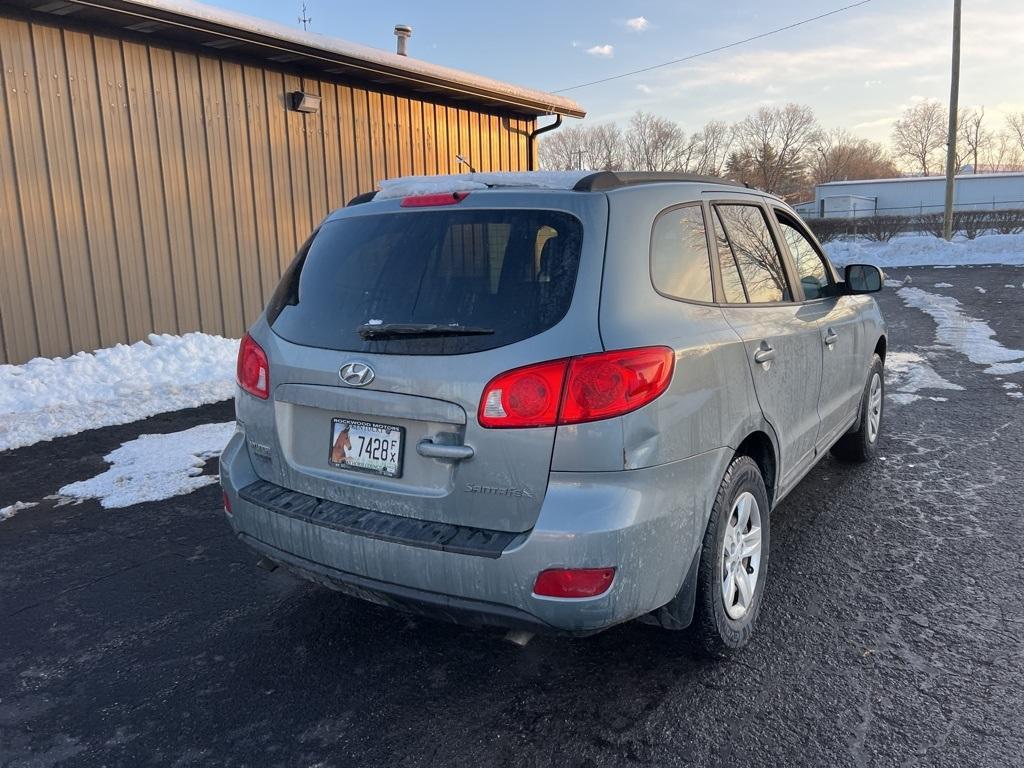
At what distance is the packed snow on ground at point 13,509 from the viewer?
4.48 m

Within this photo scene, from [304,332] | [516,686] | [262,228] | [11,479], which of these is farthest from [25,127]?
[516,686]

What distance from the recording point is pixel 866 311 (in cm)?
487

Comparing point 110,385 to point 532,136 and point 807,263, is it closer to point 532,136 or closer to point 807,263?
point 807,263

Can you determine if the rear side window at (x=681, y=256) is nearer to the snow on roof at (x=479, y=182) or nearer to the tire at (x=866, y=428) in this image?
the snow on roof at (x=479, y=182)

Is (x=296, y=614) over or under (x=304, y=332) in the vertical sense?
under

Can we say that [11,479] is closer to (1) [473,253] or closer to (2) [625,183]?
(1) [473,253]

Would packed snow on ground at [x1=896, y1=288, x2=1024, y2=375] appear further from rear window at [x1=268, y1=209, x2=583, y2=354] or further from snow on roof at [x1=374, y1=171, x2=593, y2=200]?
rear window at [x1=268, y1=209, x2=583, y2=354]

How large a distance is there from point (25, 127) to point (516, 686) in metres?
7.68

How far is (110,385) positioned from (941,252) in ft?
83.7

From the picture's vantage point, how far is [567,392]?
89.0 inches

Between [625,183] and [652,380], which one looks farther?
[625,183]

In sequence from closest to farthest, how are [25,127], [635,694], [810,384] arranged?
[635,694] < [810,384] < [25,127]

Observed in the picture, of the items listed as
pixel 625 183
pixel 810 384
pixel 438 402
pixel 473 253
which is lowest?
pixel 810 384

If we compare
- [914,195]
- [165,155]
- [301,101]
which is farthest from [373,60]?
[914,195]
